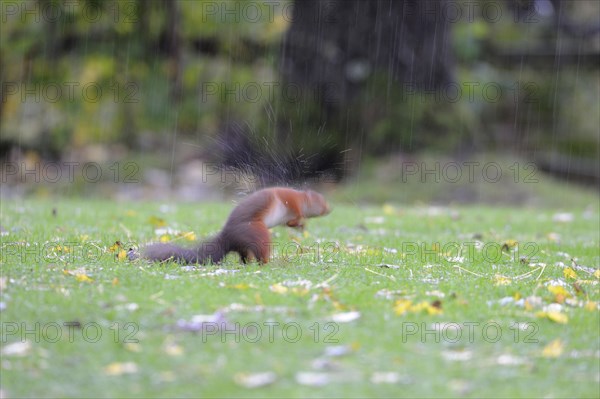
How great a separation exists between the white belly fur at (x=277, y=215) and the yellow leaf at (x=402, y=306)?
1611 millimetres

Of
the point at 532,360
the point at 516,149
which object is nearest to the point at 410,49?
the point at 516,149

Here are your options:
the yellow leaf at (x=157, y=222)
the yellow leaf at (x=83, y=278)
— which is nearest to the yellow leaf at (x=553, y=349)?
the yellow leaf at (x=83, y=278)

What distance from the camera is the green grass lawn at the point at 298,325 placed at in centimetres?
415

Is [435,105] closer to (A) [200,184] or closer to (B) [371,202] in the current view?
(B) [371,202]

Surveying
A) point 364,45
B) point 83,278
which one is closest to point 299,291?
point 83,278

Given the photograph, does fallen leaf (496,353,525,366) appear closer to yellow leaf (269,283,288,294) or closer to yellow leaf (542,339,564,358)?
yellow leaf (542,339,564,358)

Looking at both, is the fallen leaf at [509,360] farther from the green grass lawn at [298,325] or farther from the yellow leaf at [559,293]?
the yellow leaf at [559,293]

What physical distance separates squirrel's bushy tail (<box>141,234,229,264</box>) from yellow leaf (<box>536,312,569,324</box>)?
244 cm

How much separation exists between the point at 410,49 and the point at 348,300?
12933 millimetres

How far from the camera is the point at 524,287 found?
5855mm

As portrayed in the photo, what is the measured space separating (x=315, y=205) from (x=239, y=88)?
12891 mm

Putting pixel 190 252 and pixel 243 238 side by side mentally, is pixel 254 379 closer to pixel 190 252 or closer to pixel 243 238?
pixel 243 238

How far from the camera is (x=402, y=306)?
5113 mm

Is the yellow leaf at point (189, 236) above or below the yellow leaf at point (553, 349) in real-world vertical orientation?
below
